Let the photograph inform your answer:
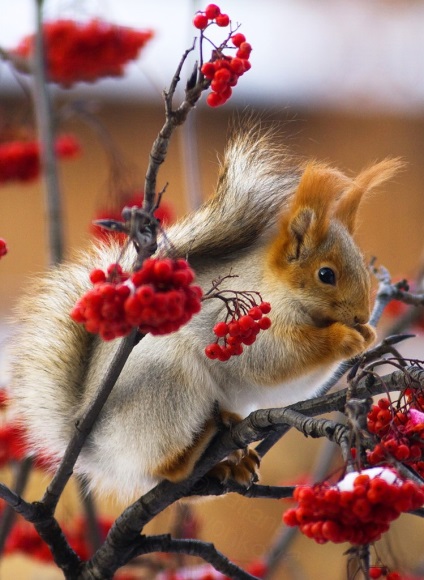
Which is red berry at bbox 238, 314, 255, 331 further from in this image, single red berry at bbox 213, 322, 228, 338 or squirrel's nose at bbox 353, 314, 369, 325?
squirrel's nose at bbox 353, 314, 369, 325

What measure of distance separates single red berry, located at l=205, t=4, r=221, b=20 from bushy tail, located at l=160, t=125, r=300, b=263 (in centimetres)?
23

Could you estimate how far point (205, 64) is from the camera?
54 cm

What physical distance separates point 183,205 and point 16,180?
3.31ft

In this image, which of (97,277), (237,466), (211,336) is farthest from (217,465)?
(97,277)

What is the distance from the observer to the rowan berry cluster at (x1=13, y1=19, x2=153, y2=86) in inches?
50.3

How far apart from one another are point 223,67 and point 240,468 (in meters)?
0.49

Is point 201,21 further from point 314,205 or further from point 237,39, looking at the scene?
point 314,205

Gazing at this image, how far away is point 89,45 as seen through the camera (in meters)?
1.27

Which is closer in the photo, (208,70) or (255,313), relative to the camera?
(208,70)

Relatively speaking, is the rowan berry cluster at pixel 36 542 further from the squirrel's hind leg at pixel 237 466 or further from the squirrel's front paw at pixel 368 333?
→ the squirrel's front paw at pixel 368 333

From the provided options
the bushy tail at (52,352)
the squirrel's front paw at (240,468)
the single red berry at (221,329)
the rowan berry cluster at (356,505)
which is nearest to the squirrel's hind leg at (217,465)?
the squirrel's front paw at (240,468)

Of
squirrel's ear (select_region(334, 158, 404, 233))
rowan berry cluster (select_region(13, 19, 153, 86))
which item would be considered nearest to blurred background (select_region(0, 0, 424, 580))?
rowan berry cluster (select_region(13, 19, 153, 86))

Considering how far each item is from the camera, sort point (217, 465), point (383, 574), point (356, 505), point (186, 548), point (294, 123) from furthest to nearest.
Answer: point (294, 123) → point (217, 465) → point (186, 548) → point (383, 574) → point (356, 505)

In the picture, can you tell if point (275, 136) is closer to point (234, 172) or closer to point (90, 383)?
point (234, 172)
